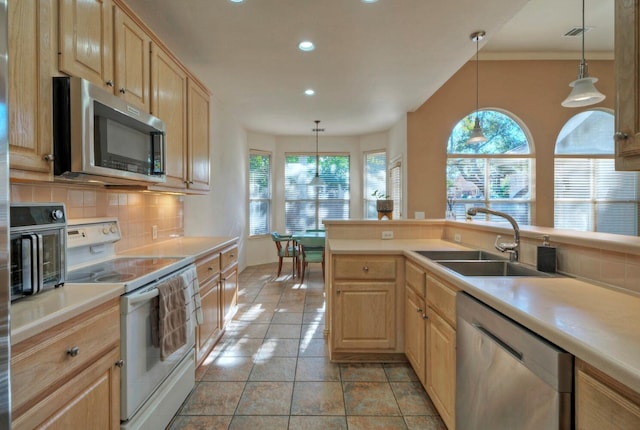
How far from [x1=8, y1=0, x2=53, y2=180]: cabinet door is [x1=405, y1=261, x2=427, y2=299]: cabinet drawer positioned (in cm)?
196

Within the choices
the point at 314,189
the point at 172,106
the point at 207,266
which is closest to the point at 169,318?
the point at 207,266

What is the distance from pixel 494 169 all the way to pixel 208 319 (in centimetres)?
461

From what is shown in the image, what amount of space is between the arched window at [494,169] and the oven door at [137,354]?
4386 mm

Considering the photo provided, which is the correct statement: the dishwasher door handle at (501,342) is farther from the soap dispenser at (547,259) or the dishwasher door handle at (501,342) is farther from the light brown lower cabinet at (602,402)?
the soap dispenser at (547,259)

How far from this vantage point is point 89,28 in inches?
58.7

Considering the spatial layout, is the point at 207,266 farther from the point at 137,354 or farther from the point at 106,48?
the point at 106,48

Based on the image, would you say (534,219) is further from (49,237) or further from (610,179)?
(49,237)

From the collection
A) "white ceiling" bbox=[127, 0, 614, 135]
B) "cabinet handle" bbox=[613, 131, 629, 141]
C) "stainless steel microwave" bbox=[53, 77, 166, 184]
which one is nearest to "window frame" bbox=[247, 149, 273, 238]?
"white ceiling" bbox=[127, 0, 614, 135]

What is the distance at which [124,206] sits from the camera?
226 centimetres

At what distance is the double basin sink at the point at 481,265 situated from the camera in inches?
66.5

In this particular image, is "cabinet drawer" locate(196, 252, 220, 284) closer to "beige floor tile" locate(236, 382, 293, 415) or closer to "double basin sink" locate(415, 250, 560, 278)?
"beige floor tile" locate(236, 382, 293, 415)

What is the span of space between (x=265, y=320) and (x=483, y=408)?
95.8 inches

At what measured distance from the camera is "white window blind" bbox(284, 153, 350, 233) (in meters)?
6.50

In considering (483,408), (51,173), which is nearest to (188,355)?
(51,173)
